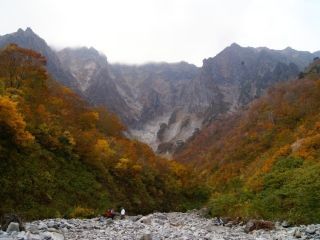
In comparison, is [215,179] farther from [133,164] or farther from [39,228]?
[39,228]

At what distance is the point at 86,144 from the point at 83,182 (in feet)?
20.6

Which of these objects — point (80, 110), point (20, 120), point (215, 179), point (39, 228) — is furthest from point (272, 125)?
point (39, 228)

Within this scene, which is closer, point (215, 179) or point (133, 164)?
point (133, 164)

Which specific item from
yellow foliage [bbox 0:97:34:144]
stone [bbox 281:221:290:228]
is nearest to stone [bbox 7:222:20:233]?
yellow foliage [bbox 0:97:34:144]

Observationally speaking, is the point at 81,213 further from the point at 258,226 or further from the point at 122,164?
the point at 122,164

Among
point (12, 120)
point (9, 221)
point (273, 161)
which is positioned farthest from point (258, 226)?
point (273, 161)

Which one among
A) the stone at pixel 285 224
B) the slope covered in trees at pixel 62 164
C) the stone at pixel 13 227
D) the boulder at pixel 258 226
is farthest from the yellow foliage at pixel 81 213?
the stone at pixel 285 224

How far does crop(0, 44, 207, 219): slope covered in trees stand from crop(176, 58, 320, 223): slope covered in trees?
8234 mm

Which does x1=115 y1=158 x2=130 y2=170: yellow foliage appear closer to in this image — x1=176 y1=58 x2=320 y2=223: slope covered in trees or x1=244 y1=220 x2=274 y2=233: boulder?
x1=176 y1=58 x2=320 y2=223: slope covered in trees

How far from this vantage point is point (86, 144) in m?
47.8

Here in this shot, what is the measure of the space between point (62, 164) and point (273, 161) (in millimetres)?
28411

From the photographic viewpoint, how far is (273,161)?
189 feet

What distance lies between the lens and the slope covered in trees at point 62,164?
33.9 metres

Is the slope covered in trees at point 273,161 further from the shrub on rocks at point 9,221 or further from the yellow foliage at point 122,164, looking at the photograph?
the shrub on rocks at point 9,221
